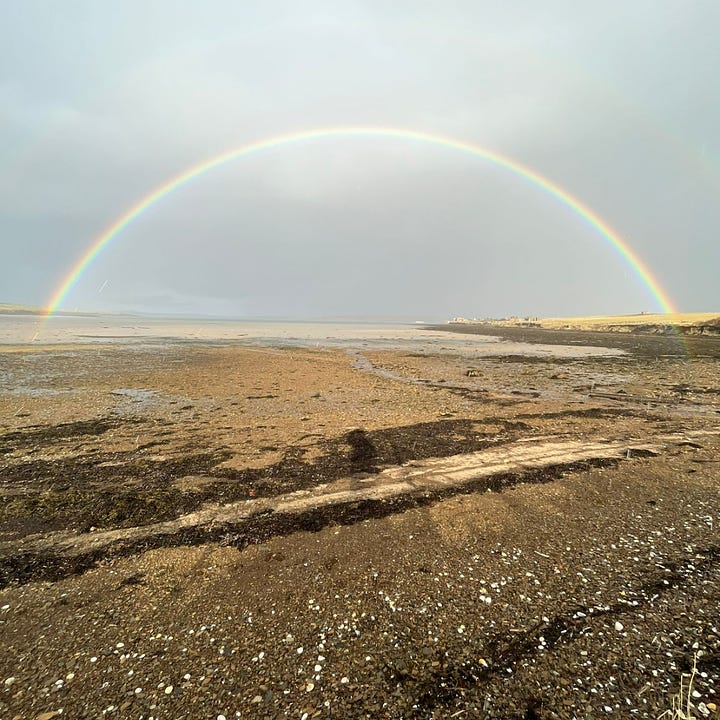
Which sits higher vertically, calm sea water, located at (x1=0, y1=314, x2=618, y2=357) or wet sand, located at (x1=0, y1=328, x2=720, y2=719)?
calm sea water, located at (x1=0, y1=314, x2=618, y2=357)

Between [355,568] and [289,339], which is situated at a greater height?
[289,339]

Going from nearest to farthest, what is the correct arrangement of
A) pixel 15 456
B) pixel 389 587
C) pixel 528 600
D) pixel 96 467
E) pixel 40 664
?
1. pixel 40 664
2. pixel 528 600
3. pixel 389 587
4. pixel 96 467
5. pixel 15 456

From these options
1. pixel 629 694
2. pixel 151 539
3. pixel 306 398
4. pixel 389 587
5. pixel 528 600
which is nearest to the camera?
pixel 629 694

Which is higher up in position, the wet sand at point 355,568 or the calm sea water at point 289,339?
the calm sea water at point 289,339

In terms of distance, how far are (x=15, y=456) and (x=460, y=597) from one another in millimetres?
12975

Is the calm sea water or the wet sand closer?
the wet sand

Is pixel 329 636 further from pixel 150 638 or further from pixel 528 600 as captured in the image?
pixel 528 600

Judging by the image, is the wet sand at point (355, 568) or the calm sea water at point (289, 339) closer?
the wet sand at point (355, 568)

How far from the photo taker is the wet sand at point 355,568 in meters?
4.05

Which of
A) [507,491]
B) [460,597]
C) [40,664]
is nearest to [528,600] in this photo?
[460,597]

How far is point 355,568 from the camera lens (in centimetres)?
604

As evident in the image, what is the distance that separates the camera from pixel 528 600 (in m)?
5.28

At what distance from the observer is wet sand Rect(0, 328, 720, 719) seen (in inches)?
159

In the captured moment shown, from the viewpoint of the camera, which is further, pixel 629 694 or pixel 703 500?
pixel 703 500
